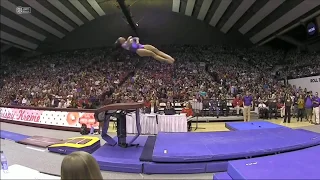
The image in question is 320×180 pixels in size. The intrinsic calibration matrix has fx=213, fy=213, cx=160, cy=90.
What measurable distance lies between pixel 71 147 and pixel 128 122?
2.47 meters

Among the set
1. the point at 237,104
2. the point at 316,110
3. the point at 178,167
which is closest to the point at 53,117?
the point at 178,167

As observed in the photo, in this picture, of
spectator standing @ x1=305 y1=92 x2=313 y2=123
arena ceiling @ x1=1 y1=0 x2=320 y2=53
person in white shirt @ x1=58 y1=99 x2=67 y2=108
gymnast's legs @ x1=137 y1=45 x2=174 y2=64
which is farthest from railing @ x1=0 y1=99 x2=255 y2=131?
spectator standing @ x1=305 y1=92 x2=313 y2=123

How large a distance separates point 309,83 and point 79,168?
577 inches

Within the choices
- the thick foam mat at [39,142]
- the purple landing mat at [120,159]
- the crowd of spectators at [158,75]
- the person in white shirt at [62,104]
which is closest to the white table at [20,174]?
the purple landing mat at [120,159]

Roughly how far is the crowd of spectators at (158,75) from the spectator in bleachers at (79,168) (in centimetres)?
744

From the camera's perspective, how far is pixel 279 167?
2.76 m

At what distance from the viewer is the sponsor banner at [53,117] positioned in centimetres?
688

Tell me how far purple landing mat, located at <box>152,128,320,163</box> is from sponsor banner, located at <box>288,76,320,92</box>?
9.05m

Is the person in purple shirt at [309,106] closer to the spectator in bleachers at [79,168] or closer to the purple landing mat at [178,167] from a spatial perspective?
the purple landing mat at [178,167]

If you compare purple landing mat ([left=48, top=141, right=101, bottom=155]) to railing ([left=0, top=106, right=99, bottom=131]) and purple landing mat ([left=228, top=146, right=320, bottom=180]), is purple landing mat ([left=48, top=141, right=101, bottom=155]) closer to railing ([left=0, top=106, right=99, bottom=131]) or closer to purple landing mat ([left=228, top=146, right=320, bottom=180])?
railing ([left=0, top=106, right=99, bottom=131])

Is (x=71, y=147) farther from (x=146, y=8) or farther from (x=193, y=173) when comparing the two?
(x=146, y=8)

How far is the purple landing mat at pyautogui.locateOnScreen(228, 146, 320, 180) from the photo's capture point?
98.5 inches

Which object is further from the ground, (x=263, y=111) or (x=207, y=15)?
(x=207, y=15)

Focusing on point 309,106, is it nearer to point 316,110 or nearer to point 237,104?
point 316,110
